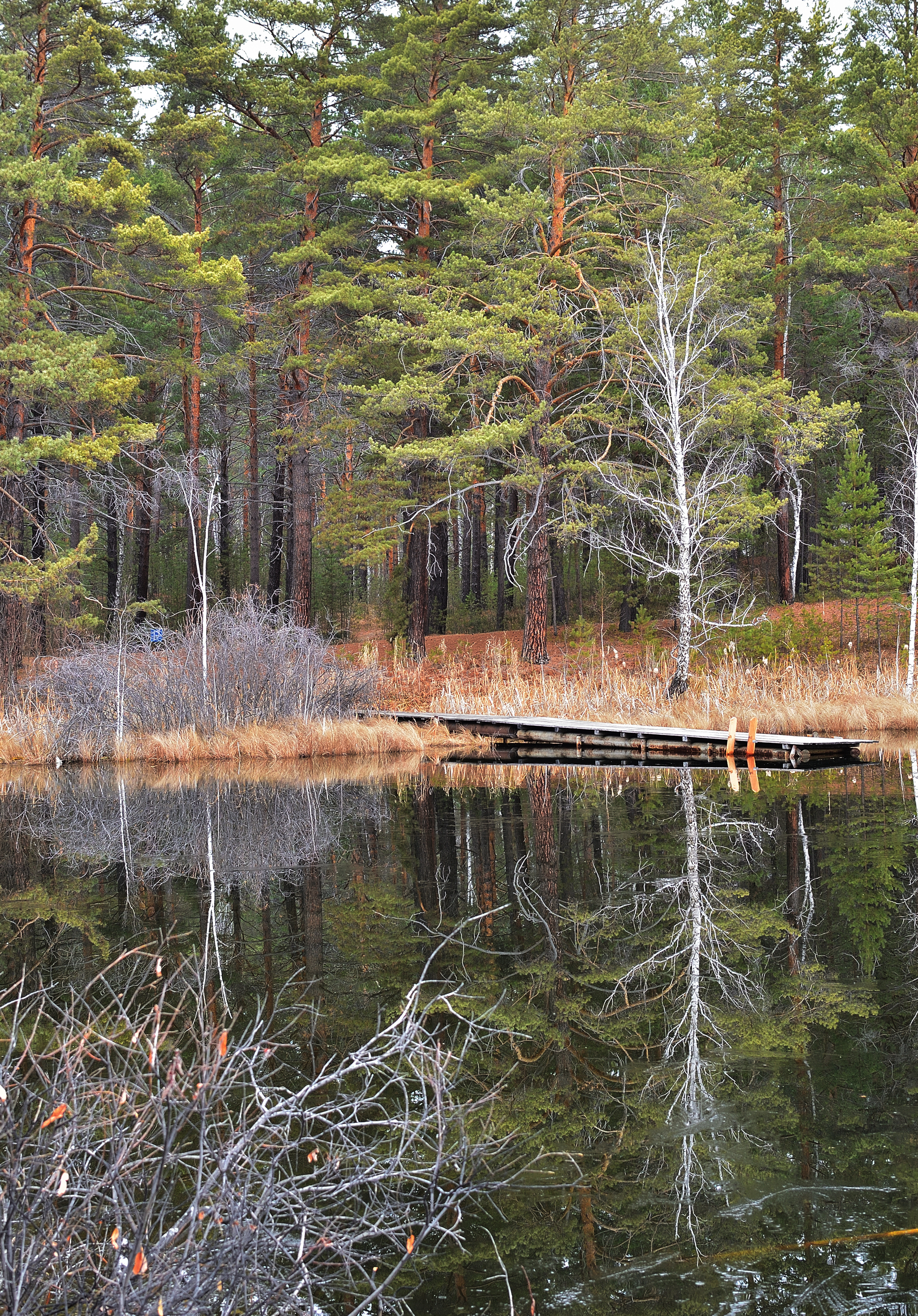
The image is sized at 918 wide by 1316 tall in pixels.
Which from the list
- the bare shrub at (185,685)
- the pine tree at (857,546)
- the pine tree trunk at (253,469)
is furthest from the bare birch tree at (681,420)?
the pine tree trunk at (253,469)

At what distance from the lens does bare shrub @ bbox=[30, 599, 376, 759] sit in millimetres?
17062

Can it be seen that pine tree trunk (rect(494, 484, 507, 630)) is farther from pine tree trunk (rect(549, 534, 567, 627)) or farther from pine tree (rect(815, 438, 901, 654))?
pine tree (rect(815, 438, 901, 654))

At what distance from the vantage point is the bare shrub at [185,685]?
17.1 m

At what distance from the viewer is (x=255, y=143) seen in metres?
25.7

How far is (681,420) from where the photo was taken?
22.0m

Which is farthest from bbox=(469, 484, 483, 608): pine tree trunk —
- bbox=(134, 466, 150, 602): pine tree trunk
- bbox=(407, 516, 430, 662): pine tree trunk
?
bbox=(134, 466, 150, 602): pine tree trunk

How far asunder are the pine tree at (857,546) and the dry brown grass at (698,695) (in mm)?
1637

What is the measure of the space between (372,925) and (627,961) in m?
1.83

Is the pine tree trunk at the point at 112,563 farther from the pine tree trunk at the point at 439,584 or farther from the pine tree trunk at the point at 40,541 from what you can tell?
the pine tree trunk at the point at 40,541

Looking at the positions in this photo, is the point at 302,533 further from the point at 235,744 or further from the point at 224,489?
the point at 224,489

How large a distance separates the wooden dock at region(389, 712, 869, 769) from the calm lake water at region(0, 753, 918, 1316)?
1629 mm

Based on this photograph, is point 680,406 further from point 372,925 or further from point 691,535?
point 372,925

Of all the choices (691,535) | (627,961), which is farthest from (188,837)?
(691,535)

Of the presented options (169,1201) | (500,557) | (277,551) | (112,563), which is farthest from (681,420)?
(112,563)
